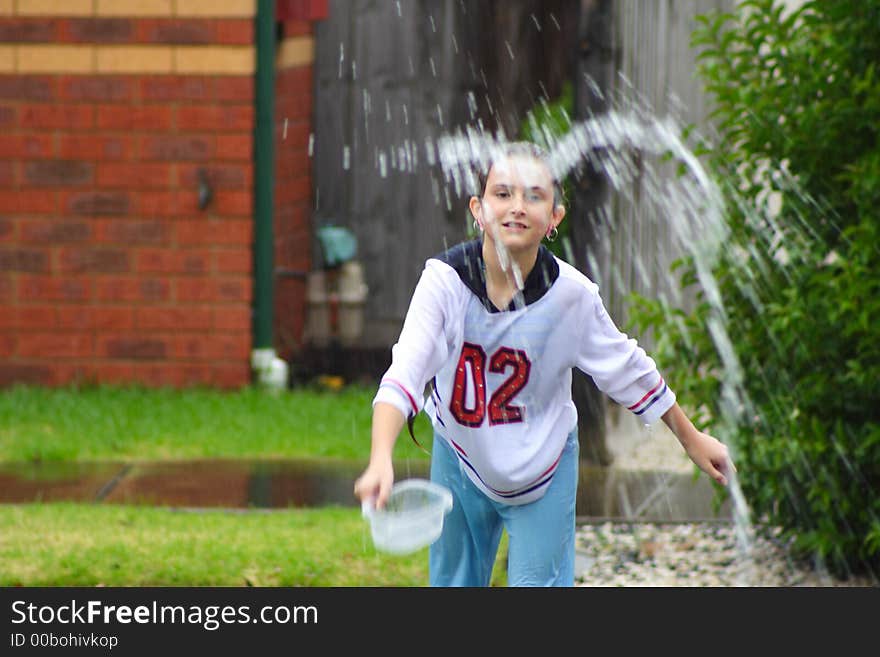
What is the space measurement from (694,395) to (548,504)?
1.88m

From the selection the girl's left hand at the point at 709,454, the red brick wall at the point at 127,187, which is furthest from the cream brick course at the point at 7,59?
the girl's left hand at the point at 709,454

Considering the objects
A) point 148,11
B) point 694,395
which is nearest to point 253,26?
point 148,11

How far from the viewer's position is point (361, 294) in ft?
34.7

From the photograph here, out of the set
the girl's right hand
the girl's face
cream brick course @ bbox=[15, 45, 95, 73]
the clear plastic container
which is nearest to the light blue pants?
the clear plastic container

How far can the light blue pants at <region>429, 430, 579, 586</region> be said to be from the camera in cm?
372

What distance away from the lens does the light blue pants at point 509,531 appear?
3.72 meters

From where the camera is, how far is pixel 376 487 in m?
3.00

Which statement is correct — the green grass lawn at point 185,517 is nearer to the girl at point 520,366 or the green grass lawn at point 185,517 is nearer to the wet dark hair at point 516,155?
the girl at point 520,366

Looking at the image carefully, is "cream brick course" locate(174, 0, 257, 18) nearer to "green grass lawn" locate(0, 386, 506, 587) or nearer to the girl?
"green grass lawn" locate(0, 386, 506, 587)

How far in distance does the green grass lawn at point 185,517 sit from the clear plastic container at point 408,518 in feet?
5.98

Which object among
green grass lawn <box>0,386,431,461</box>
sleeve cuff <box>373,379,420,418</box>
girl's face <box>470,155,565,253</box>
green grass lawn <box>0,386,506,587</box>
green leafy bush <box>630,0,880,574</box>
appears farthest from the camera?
green grass lawn <box>0,386,431,461</box>
